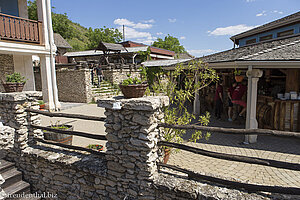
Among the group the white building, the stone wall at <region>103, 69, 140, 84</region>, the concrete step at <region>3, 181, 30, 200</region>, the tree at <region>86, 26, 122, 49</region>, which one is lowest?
the concrete step at <region>3, 181, 30, 200</region>

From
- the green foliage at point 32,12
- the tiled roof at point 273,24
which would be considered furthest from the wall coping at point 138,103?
the green foliage at point 32,12

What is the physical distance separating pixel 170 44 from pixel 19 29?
4951 cm

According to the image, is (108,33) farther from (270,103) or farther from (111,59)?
(270,103)

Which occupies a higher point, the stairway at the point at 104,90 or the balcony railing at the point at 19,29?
the balcony railing at the point at 19,29

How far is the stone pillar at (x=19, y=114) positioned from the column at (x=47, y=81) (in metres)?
6.20

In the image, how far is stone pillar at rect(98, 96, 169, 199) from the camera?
3.05m

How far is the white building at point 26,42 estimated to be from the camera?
875cm

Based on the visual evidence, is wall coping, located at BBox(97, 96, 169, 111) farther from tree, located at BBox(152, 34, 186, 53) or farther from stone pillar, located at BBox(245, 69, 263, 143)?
tree, located at BBox(152, 34, 186, 53)

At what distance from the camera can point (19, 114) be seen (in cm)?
453

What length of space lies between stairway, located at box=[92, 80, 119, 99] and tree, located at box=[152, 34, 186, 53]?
39.6m

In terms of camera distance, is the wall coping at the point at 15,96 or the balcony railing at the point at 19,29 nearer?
the wall coping at the point at 15,96

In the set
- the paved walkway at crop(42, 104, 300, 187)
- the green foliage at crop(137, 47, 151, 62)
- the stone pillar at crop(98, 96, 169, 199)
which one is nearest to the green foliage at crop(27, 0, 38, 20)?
the green foliage at crop(137, 47, 151, 62)

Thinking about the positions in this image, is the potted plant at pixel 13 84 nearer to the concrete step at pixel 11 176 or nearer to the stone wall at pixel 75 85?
the concrete step at pixel 11 176

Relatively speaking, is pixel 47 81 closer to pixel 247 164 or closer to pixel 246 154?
pixel 246 154
